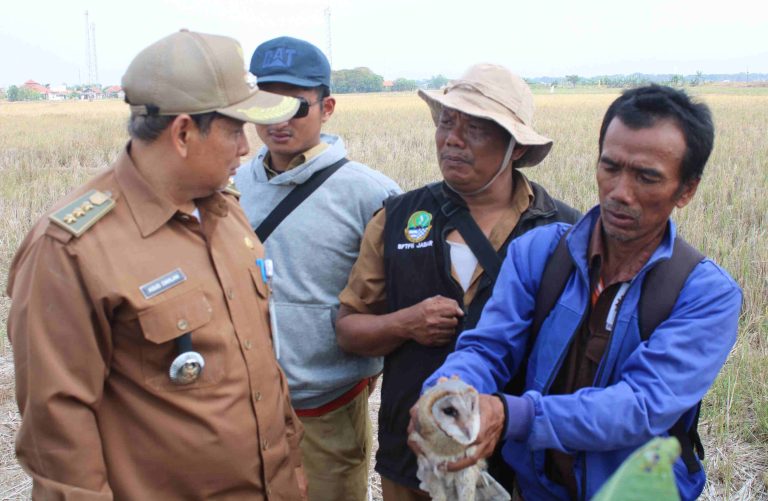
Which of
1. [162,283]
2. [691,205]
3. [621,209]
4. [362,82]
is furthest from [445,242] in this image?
[362,82]

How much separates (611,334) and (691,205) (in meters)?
6.92

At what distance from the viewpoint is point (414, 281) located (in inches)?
93.8

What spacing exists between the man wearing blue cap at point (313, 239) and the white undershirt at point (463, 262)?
0.53 m

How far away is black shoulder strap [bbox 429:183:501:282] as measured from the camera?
2270mm

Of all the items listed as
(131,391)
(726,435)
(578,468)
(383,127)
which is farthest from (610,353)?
(383,127)

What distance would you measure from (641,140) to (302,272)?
141 cm

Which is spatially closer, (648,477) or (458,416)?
(648,477)

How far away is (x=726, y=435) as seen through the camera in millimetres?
3699

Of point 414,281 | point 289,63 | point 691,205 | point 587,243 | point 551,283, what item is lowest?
point 691,205

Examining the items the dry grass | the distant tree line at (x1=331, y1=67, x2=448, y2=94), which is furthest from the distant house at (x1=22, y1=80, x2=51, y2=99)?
the dry grass

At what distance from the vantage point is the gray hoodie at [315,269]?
2725 millimetres

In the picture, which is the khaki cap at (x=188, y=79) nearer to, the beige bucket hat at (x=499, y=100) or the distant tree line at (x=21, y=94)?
the beige bucket hat at (x=499, y=100)

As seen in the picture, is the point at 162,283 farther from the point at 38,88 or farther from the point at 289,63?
the point at 38,88

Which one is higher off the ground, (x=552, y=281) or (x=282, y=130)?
(x=282, y=130)
